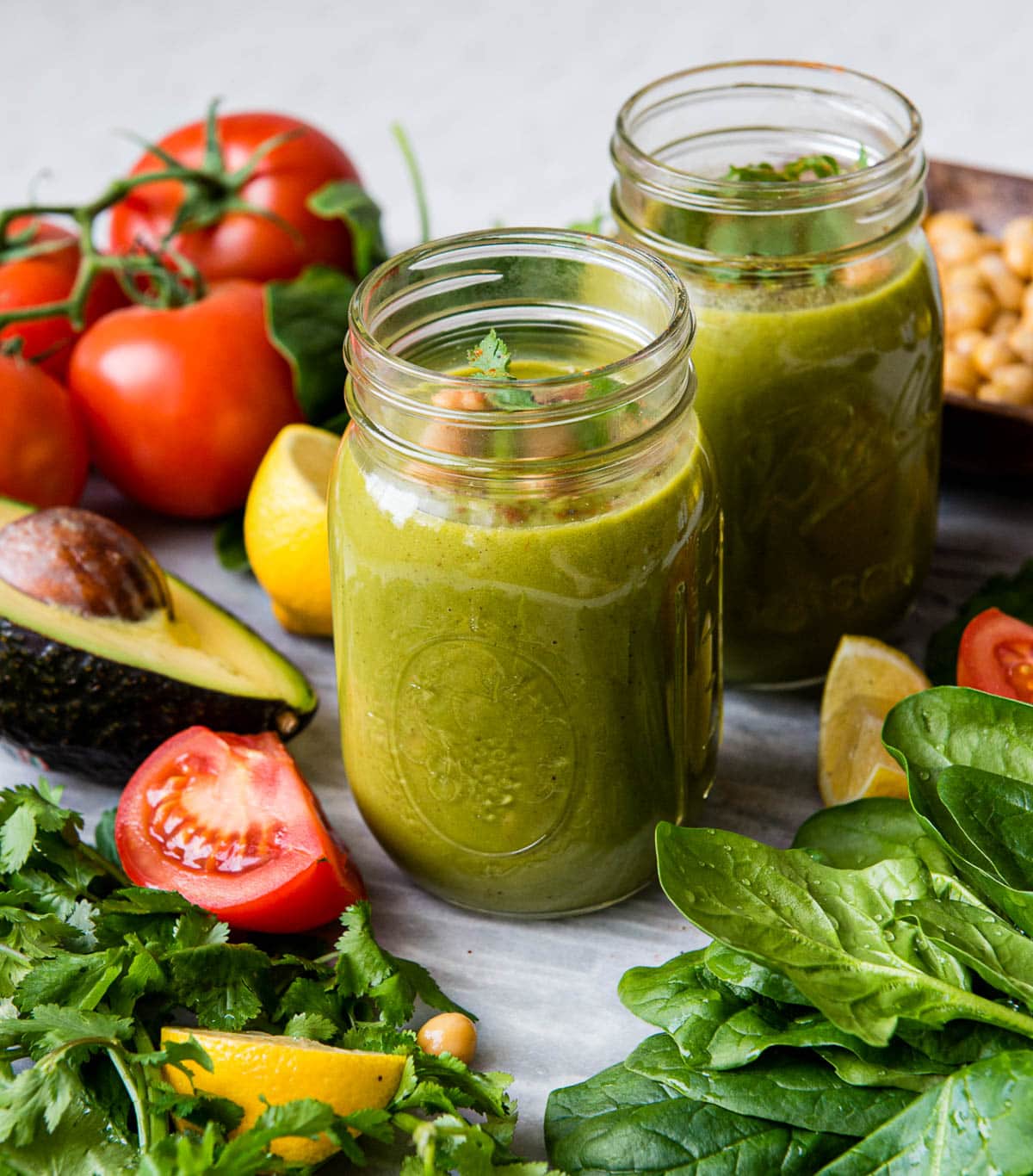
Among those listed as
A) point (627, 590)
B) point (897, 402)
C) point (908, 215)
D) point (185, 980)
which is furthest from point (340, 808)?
point (908, 215)

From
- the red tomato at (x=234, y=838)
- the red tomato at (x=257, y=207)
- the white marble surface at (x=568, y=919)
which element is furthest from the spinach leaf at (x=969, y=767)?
the red tomato at (x=257, y=207)

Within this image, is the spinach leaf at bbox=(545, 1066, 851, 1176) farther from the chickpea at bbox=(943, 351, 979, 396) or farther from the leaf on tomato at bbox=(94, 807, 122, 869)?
the chickpea at bbox=(943, 351, 979, 396)

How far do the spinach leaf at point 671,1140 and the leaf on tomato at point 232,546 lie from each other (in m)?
0.82

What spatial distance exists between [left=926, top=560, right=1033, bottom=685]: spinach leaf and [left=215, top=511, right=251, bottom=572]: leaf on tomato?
2.45 ft

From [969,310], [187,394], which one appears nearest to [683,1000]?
[187,394]

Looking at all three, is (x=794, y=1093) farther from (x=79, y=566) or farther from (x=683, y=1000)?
(x=79, y=566)

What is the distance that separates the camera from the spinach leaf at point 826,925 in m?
0.94

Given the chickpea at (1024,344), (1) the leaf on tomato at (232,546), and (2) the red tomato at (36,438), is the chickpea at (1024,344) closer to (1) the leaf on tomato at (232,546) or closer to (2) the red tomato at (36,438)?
(1) the leaf on tomato at (232,546)

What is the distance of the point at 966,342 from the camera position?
1728mm

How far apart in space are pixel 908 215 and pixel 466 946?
0.72 meters

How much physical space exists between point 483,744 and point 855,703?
391mm

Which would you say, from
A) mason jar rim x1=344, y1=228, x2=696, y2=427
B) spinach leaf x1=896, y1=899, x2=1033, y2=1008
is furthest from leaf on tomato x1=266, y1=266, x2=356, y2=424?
spinach leaf x1=896, y1=899, x2=1033, y2=1008

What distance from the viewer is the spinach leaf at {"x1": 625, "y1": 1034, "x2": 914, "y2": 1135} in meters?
0.94

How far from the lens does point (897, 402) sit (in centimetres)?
128
